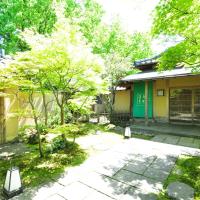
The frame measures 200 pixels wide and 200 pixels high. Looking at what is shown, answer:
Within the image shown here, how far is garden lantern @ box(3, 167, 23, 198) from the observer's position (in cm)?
365

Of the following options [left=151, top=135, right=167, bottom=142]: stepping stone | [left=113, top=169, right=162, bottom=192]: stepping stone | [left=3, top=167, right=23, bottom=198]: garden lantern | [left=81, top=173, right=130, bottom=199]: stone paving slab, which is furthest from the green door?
[left=3, top=167, right=23, bottom=198]: garden lantern

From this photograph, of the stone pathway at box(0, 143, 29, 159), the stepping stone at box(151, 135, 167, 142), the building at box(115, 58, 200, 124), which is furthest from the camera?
the building at box(115, 58, 200, 124)

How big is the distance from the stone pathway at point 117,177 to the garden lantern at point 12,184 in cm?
16

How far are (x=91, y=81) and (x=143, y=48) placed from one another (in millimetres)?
20111

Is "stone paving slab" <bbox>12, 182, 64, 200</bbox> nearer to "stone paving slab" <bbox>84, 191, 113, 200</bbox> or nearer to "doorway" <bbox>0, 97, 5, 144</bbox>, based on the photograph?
"stone paving slab" <bbox>84, 191, 113, 200</bbox>

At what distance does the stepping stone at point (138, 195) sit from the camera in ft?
12.0

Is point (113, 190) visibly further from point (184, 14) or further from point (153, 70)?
point (153, 70)

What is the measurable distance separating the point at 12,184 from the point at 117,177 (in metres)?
2.61

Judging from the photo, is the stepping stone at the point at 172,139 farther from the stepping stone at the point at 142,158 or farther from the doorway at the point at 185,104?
the doorway at the point at 185,104

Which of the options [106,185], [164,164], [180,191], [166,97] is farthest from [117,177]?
[166,97]

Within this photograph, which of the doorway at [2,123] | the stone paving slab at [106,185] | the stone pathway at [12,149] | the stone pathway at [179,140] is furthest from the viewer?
the stone pathway at [179,140]

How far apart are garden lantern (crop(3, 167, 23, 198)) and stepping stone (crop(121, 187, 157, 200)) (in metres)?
2.41

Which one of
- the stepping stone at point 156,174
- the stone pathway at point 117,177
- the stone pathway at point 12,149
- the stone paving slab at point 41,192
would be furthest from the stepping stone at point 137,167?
the stone pathway at point 12,149

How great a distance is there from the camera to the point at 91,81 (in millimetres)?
6074
